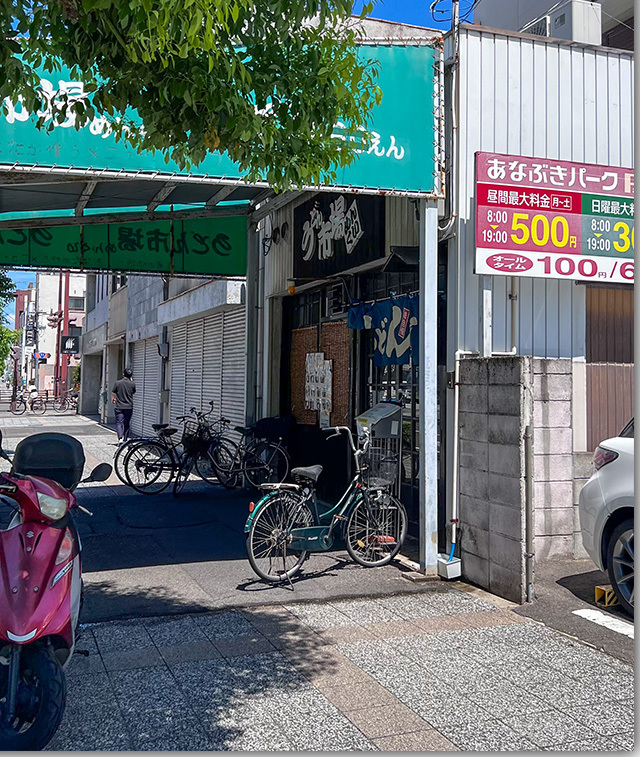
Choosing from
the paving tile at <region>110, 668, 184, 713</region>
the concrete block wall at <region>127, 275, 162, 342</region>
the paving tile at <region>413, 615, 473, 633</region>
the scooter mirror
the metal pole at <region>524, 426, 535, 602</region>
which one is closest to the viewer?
the paving tile at <region>110, 668, 184, 713</region>

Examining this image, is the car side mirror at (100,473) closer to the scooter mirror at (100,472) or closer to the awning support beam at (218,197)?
the scooter mirror at (100,472)

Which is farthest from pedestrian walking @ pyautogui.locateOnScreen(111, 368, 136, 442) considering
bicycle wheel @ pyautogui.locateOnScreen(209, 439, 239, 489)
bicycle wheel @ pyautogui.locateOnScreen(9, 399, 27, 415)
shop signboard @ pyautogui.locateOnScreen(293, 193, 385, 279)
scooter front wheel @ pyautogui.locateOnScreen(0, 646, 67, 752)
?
bicycle wheel @ pyautogui.locateOnScreen(9, 399, 27, 415)

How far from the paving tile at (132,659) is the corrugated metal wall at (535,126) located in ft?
14.0

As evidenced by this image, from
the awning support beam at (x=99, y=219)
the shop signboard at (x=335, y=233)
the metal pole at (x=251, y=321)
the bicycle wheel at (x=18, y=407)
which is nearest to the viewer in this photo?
the shop signboard at (x=335, y=233)

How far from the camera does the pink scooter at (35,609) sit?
11.3 feet

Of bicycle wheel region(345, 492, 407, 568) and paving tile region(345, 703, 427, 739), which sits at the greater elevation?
bicycle wheel region(345, 492, 407, 568)

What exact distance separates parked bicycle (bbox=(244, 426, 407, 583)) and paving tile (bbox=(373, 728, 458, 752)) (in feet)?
9.49

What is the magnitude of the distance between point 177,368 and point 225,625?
13700mm

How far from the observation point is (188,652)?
510cm

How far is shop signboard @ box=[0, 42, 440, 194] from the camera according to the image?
6.49 metres

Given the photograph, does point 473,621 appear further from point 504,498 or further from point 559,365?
point 559,365

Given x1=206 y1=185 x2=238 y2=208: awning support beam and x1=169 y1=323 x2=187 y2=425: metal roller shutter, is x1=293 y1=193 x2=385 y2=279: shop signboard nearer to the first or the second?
x1=206 y1=185 x2=238 y2=208: awning support beam

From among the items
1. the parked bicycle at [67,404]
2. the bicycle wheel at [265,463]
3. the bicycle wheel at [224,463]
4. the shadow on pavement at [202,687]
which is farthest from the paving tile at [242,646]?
the parked bicycle at [67,404]

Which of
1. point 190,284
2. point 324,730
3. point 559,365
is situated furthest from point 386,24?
point 190,284
